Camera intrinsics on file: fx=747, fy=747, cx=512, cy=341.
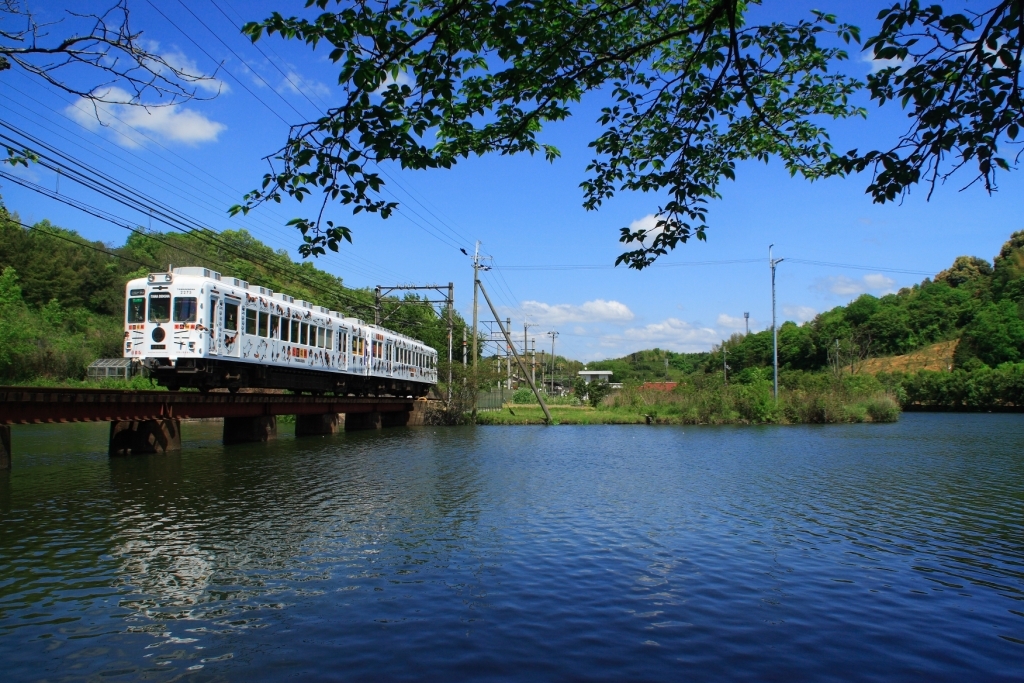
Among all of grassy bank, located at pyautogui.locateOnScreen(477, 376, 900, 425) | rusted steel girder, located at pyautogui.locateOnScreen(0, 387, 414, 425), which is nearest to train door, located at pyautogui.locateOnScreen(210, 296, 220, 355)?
rusted steel girder, located at pyautogui.locateOnScreen(0, 387, 414, 425)

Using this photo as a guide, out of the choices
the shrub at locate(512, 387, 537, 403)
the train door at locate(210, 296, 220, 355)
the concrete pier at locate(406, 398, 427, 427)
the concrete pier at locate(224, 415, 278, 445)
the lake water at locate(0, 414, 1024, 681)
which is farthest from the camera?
the shrub at locate(512, 387, 537, 403)

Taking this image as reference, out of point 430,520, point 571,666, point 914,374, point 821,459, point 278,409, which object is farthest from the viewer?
point 914,374

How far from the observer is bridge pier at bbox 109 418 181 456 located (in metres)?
21.7

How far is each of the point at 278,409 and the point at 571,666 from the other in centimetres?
2358

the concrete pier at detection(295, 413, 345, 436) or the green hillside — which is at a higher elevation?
the green hillside

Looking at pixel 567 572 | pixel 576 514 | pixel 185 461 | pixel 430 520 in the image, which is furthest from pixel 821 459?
pixel 185 461

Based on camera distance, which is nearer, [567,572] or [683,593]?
[683,593]

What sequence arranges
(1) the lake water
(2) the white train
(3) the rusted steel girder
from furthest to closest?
(2) the white train < (3) the rusted steel girder < (1) the lake water

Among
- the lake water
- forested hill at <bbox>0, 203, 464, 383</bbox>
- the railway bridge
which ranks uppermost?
forested hill at <bbox>0, 203, 464, 383</bbox>

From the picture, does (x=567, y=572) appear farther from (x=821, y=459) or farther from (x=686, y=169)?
(x=821, y=459)

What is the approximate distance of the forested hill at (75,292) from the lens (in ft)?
151

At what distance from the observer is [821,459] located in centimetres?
2361

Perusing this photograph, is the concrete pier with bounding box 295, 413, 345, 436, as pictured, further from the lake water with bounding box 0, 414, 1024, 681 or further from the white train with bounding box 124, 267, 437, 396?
the lake water with bounding box 0, 414, 1024, 681

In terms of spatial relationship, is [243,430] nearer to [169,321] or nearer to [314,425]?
[314,425]
